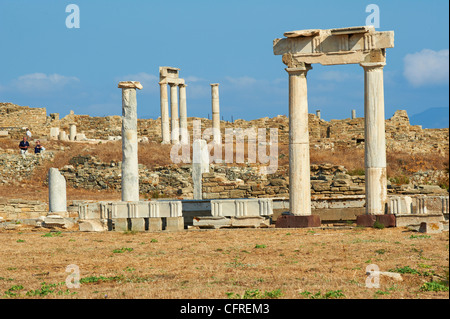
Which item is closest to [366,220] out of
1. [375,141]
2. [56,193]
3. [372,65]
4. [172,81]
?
[375,141]

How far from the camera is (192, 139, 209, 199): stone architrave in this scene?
24398 mm

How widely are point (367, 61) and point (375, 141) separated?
2.02 m

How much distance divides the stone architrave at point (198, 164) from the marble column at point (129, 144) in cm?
334

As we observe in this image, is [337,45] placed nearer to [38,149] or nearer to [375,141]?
[375,141]

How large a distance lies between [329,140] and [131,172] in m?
26.9

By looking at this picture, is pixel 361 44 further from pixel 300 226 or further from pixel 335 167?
pixel 335 167

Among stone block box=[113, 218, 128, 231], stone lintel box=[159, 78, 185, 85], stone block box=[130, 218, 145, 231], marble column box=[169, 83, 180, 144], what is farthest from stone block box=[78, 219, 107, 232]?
stone lintel box=[159, 78, 185, 85]

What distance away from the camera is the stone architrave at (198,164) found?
2440 centimetres

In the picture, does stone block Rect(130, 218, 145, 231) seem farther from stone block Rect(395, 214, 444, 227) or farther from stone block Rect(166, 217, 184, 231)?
stone block Rect(395, 214, 444, 227)

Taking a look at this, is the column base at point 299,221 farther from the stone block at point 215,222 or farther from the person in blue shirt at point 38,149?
the person in blue shirt at point 38,149

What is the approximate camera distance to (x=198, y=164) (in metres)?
25.0

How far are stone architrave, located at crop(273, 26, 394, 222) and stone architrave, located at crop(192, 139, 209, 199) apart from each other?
22.5 ft

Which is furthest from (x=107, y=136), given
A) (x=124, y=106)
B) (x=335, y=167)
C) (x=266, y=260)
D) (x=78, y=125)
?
(x=266, y=260)

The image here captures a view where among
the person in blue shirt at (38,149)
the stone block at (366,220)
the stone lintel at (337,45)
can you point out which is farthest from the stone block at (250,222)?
the person in blue shirt at (38,149)
